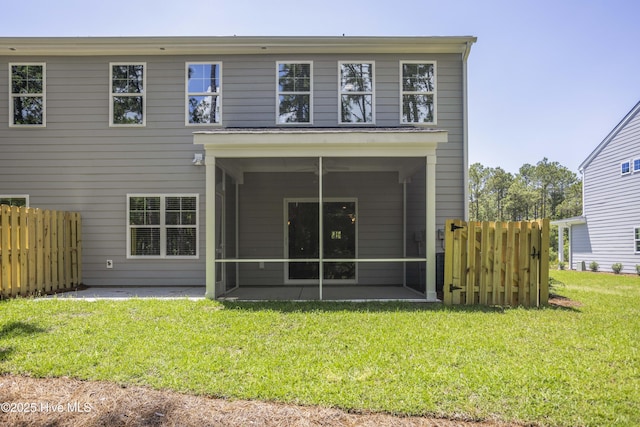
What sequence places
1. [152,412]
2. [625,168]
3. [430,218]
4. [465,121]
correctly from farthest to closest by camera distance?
[625,168] < [465,121] < [430,218] < [152,412]

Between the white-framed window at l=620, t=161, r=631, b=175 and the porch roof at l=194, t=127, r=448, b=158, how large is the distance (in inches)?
465

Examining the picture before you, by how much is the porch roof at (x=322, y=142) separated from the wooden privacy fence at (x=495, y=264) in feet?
→ 5.22

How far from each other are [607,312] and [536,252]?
138 cm

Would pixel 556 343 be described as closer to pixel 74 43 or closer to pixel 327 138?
pixel 327 138

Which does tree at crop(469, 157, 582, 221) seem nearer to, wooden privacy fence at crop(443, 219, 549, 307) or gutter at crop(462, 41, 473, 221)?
gutter at crop(462, 41, 473, 221)

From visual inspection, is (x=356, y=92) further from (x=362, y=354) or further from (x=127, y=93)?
(x=362, y=354)

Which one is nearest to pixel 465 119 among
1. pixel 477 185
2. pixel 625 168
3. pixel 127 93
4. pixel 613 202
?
pixel 127 93

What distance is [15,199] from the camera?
8594mm

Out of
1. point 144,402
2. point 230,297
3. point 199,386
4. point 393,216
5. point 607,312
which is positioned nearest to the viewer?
point 144,402

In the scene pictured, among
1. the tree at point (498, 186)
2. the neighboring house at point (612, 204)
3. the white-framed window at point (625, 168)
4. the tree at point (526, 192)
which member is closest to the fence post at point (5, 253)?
the neighboring house at point (612, 204)

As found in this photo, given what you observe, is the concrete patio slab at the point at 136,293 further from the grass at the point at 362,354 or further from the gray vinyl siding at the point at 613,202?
the gray vinyl siding at the point at 613,202

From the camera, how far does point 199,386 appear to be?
3.14m

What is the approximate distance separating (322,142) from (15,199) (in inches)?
293

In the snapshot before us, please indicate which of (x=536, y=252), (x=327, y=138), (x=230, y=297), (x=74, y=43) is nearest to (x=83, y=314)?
(x=230, y=297)
